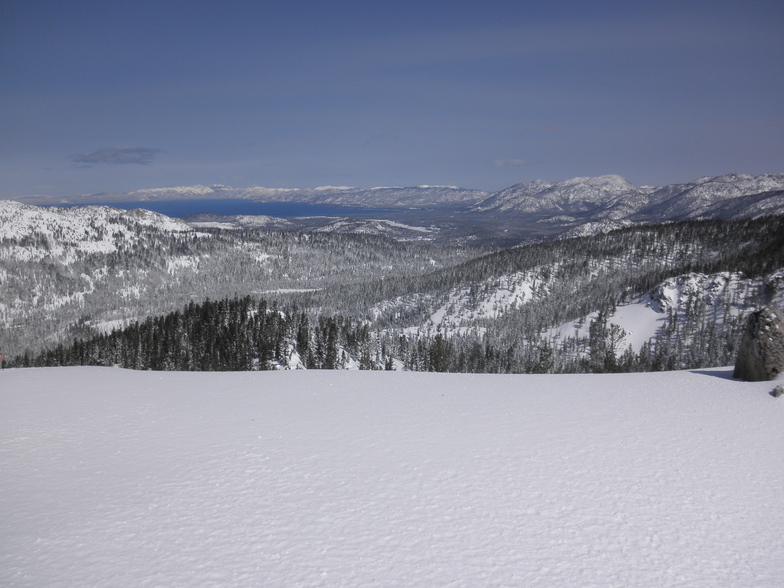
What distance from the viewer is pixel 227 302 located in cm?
9050

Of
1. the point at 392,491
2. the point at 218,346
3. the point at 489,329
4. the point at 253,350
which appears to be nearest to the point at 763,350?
the point at 392,491

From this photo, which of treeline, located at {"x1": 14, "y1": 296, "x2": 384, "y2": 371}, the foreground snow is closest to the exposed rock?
the foreground snow

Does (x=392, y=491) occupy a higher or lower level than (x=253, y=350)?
higher

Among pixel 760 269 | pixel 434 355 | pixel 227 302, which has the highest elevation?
pixel 760 269

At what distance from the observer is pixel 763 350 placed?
2366cm

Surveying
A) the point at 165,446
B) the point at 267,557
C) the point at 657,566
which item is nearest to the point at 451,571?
the point at 267,557

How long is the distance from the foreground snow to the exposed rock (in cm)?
411

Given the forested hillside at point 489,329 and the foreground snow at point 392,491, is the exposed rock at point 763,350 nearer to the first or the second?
the foreground snow at point 392,491

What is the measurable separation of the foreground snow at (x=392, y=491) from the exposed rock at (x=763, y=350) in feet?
13.5

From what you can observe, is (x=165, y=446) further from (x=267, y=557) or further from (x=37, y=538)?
(x=267, y=557)

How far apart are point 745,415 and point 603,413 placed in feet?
20.3

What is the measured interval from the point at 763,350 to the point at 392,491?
2498cm

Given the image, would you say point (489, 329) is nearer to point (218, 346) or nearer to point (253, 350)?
point (253, 350)

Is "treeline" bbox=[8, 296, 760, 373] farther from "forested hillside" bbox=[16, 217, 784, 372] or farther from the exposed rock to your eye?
the exposed rock
